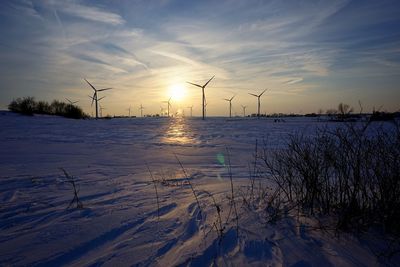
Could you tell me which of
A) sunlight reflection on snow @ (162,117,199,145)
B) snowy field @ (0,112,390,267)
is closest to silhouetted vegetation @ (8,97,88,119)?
sunlight reflection on snow @ (162,117,199,145)

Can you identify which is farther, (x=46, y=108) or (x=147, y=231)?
(x=46, y=108)

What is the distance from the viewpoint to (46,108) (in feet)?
189

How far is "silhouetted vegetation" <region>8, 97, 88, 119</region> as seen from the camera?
49.8 metres

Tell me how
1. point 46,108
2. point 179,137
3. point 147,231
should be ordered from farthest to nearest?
point 46,108 < point 179,137 < point 147,231

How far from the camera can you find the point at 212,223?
3.64m

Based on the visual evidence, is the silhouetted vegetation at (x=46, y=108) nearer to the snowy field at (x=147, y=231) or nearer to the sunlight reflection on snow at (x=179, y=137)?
the sunlight reflection on snow at (x=179, y=137)

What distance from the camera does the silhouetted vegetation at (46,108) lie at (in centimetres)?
4981

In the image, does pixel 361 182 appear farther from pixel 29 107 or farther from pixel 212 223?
pixel 29 107

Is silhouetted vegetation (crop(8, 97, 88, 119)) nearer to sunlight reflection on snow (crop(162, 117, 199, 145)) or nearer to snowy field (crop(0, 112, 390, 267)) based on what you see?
sunlight reflection on snow (crop(162, 117, 199, 145))

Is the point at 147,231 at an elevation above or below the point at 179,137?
below

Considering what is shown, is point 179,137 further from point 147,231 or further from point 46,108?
point 46,108

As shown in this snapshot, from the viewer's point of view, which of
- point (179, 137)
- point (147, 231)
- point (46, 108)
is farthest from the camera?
point (46, 108)

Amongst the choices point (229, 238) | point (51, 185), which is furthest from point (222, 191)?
point (51, 185)

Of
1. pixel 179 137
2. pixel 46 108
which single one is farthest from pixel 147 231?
pixel 46 108
